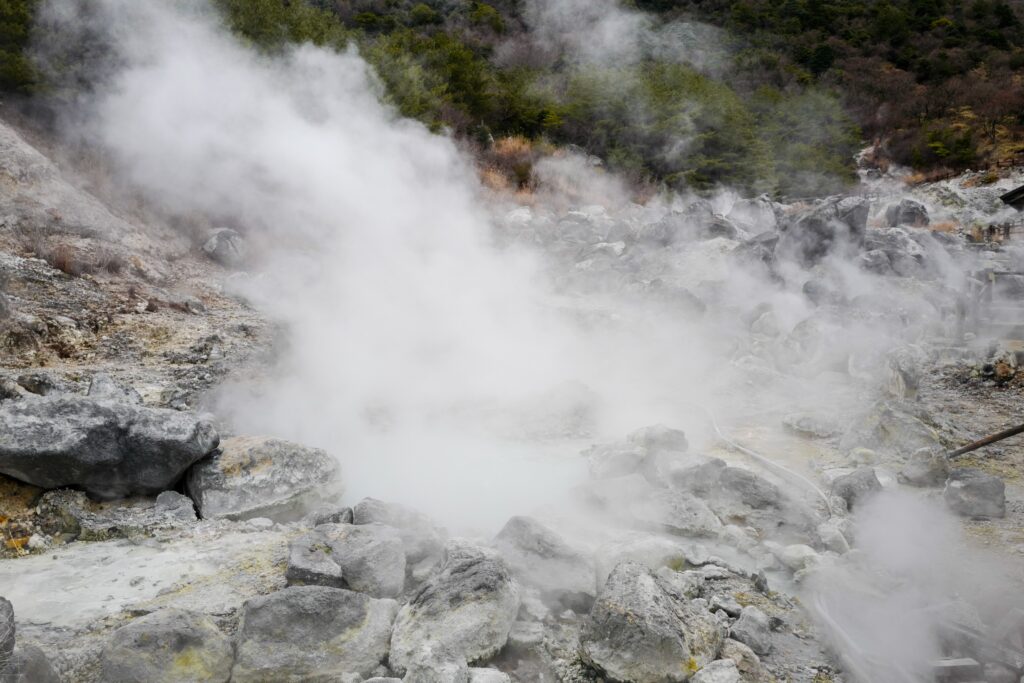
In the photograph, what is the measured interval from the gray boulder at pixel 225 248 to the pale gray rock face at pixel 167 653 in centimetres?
601

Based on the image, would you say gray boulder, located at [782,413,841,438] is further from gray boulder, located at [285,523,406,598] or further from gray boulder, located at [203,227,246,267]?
gray boulder, located at [203,227,246,267]

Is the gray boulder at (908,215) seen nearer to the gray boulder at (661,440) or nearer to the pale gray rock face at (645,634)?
the gray boulder at (661,440)

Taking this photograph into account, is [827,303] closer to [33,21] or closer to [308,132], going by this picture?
[308,132]

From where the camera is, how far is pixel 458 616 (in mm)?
2287

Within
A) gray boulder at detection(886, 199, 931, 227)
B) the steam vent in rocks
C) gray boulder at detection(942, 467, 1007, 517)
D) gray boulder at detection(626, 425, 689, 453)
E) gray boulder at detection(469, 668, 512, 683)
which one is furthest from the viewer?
gray boulder at detection(886, 199, 931, 227)

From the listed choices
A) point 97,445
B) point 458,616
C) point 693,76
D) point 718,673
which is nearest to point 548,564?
point 458,616

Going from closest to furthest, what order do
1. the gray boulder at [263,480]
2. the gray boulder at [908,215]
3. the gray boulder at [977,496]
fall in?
1. the gray boulder at [263,480]
2. the gray boulder at [977,496]
3. the gray boulder at [908,215]

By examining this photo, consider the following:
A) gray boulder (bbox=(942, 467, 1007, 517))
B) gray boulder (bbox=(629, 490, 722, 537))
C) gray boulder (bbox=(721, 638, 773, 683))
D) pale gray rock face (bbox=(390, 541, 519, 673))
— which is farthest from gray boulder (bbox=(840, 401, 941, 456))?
pale gray rock face (bbox=(390, 541, 519, 673))

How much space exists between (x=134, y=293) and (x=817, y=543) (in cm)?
579

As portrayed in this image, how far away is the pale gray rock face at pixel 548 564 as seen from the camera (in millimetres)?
2615

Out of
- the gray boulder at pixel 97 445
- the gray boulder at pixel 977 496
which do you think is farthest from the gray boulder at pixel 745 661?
the gray boulder at pixel 97 445

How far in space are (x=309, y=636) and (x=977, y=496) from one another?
3.49 m

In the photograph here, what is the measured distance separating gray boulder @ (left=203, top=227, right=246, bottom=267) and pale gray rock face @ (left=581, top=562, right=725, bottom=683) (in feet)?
21.4

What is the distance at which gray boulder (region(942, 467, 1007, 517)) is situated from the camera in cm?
339
